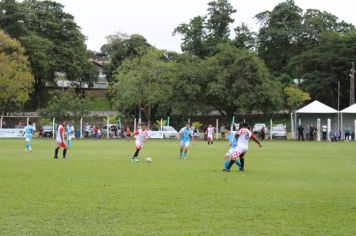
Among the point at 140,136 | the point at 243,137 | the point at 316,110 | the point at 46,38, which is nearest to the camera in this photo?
the point at 243,137

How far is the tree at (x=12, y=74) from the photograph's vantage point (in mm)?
63750

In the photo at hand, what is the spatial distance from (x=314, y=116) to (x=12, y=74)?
3265cm

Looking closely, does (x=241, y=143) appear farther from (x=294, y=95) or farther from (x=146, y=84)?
(x=294, y=95)

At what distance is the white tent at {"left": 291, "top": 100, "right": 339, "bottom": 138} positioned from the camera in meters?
57.1

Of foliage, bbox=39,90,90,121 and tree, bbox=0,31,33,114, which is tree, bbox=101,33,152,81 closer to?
tree, bbox=0,31,33,114

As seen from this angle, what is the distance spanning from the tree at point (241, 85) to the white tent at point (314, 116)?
3640mm

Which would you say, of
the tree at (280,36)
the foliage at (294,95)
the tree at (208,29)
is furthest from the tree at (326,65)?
the tree at (208,29)

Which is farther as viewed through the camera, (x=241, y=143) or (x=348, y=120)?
(x=348, y=120)

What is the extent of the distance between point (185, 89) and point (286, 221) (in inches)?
2077

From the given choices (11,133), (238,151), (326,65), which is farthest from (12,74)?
(238,151)

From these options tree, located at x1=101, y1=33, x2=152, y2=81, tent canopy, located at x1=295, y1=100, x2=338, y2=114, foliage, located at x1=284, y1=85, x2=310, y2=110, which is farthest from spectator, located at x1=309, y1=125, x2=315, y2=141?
tree, located at x1=101, y1=33, x2=152, y2=81

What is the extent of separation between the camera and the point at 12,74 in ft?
212

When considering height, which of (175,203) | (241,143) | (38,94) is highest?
(38,94)

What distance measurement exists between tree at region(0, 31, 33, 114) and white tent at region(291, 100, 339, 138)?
97.7ft
